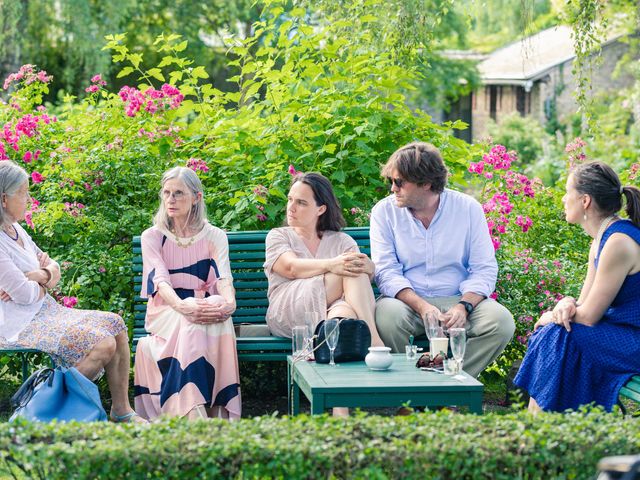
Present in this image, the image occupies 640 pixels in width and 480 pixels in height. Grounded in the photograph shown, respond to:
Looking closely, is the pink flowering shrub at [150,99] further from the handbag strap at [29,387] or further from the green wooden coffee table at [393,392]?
the green wooden coffee table at [393,392]

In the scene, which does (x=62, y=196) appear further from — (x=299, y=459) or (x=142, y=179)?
(x=299, y=459)

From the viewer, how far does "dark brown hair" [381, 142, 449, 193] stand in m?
5.27

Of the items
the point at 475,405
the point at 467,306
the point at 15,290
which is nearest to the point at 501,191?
the point at 467,306

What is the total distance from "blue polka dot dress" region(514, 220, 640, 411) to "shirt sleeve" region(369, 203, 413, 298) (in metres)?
1.01

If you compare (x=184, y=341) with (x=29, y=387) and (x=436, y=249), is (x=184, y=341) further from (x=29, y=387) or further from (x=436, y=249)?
(x=436, y=249)

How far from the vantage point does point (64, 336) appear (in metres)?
4.86

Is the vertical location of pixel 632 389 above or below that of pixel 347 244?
below

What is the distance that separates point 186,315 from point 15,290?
0.85 metres

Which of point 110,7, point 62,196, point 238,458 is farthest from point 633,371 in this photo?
point 110,7

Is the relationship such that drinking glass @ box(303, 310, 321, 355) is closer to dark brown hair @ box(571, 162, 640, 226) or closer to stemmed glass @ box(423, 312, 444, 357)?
stemmed glass @ box(423, 312, 444, 357)

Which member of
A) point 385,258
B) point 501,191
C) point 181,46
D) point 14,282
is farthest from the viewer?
point 501,191

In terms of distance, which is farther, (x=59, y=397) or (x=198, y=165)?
(x=198, y=165)

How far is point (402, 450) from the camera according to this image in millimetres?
3010

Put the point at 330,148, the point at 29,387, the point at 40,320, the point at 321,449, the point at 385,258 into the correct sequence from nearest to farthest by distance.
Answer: the point at 321,449
the point at 29,387
the point at 40,320
the point at 385,258
the point at 330,148
